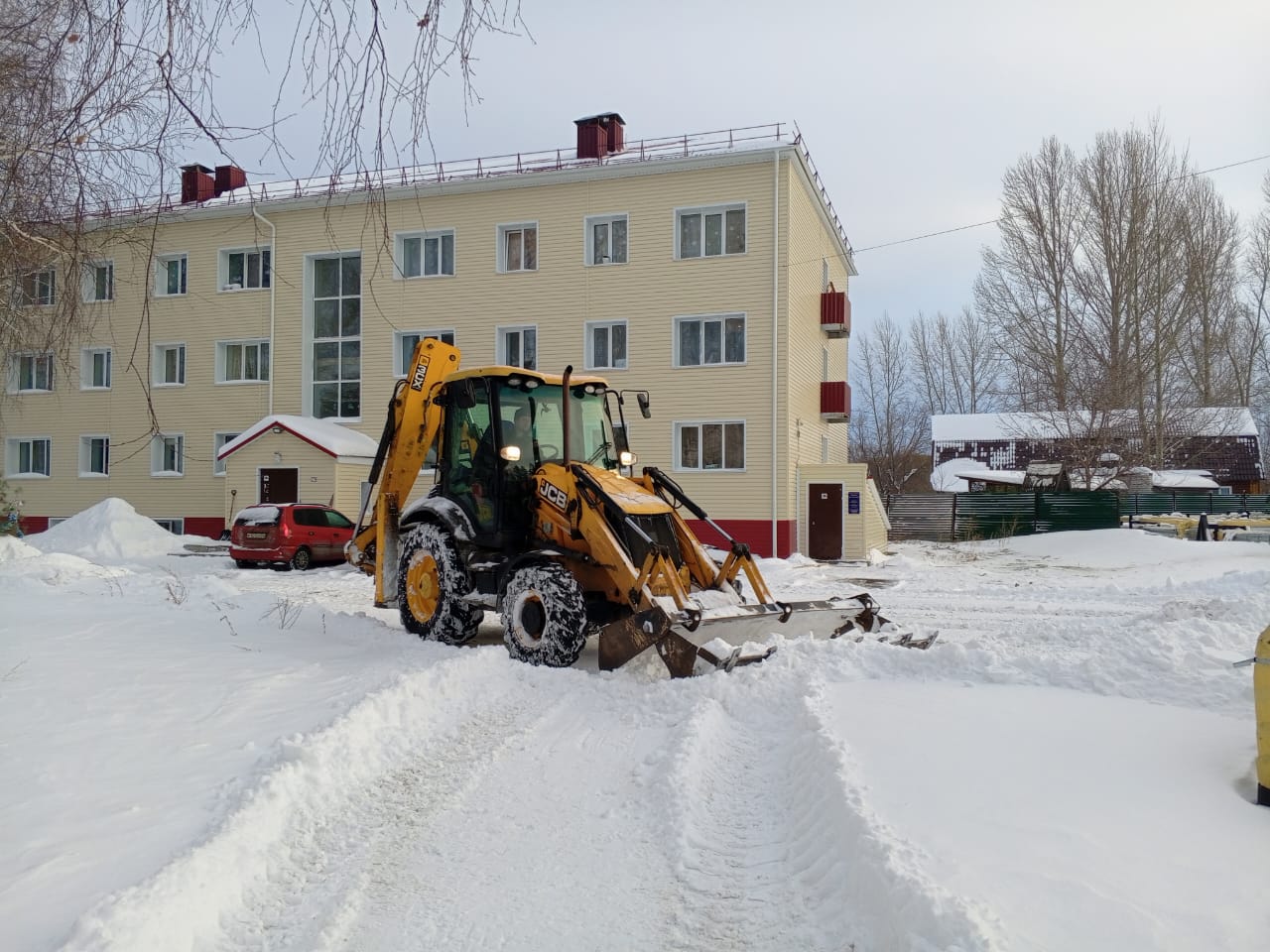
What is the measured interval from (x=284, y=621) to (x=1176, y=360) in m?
37.5

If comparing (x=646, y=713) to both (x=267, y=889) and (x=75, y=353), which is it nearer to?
(x=267, y=889)

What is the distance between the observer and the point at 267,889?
3975mm

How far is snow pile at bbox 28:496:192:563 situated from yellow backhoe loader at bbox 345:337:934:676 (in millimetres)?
14497

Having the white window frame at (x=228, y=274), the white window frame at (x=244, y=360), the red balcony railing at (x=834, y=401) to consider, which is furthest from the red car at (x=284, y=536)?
the red balcony railing at (x=834, y=401)

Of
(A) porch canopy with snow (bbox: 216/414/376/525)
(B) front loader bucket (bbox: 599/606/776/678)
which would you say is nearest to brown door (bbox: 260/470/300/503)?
(A) porch canopy with snow (bbox: 216/414/376/525)

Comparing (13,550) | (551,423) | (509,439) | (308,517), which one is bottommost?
Result: (13,550)

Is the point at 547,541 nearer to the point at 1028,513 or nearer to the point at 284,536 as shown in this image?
the point at 284,536

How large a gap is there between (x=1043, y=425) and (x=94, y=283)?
32600mm

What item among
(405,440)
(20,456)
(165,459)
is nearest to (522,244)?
(165,459)

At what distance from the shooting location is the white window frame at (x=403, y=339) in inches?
1033

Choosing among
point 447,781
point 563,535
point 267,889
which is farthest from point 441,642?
point 267,889

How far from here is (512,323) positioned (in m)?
25.6

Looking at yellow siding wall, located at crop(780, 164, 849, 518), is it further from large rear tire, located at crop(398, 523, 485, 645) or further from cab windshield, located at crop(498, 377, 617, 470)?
large rear tire, located at crop(398, 523, 485, 645)

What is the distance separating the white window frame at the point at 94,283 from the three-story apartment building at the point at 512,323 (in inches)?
552
